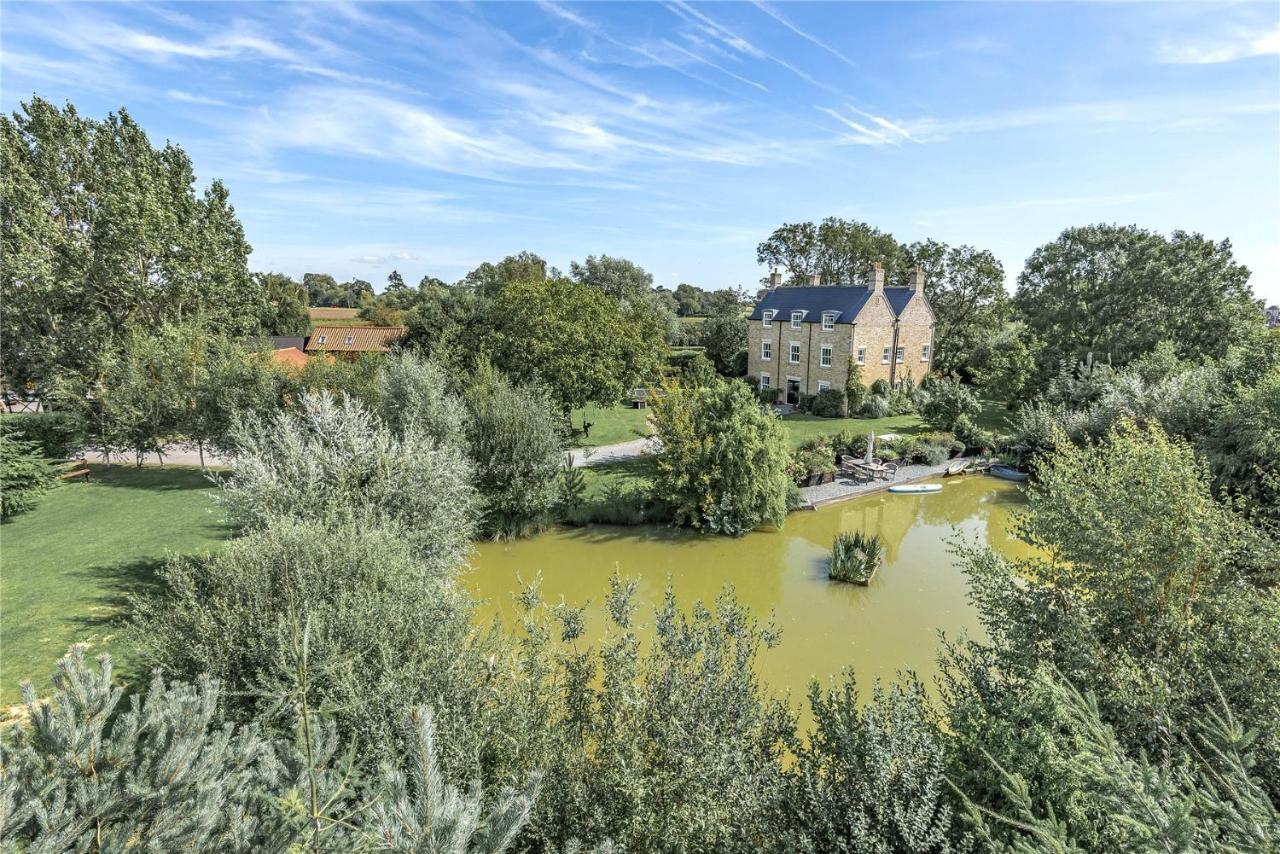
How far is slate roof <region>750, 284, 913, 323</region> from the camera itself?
33.3 meters

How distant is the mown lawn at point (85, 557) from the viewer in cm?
877

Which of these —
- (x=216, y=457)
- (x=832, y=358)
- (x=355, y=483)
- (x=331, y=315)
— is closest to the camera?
(x=355, y=483)

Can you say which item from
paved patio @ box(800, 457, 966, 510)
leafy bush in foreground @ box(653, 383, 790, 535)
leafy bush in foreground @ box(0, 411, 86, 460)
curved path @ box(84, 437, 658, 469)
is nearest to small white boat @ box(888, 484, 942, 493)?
paved patio @ box(800, 457, 966, 510)

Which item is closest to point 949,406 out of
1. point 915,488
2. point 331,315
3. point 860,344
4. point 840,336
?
point 860,344

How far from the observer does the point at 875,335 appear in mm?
33594

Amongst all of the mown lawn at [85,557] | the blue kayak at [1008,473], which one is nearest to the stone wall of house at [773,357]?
the blue kayak at [1008,473]

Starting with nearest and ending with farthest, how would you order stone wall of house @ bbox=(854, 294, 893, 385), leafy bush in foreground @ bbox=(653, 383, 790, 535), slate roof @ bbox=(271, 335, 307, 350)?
leafy bush in foreground @ bbox=(653, 383, 790, 535), stone wall of house @ bbox=(854, 294, 893, 385), slate roof @ bbox=(271, 335, 307, 350)

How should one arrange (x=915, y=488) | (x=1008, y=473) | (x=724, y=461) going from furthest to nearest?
(x=1008, y=473)
(x=915, y=488)
(x=724, y=461)

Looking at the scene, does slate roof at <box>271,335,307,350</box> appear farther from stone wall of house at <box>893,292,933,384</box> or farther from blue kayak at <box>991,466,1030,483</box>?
blue kayak at <box>991,466,1030,483</box>

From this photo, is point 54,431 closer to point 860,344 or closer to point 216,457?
point 216,457

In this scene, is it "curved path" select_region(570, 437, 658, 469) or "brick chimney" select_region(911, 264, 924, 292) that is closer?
"curved path" select_region(570, 437, 658, 469)

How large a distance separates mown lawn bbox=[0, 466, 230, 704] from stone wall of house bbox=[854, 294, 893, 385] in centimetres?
3015

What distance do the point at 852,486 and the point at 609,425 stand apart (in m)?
13.4

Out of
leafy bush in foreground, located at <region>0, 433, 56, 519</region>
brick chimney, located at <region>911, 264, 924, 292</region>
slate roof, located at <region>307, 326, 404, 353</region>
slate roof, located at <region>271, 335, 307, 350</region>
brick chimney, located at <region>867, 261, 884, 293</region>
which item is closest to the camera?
leafy bush in foreground, located at <region>0, 433, 56, 519</region>
